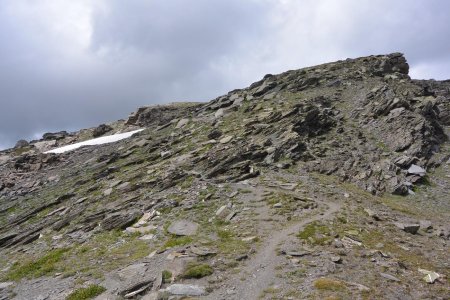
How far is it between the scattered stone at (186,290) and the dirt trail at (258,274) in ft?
1.85

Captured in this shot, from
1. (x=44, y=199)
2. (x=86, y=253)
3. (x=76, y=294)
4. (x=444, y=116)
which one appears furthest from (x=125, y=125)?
(x=76, y=294)

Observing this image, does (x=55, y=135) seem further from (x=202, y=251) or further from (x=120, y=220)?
(x=202, y=251)

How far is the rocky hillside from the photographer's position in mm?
20406

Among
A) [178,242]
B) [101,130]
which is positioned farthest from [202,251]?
[101,130]

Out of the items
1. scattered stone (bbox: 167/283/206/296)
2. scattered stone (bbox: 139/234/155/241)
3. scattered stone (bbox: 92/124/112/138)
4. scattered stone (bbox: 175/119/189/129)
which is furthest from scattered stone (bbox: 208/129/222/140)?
scattered stone (bbox: 92/124/112/138)

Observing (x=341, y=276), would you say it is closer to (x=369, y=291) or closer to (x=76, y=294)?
(x=369, y=291)

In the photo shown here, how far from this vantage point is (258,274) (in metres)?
20.3

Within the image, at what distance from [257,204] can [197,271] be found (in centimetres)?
1309

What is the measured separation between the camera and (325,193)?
36.3 m

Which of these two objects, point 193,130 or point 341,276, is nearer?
point 341,276

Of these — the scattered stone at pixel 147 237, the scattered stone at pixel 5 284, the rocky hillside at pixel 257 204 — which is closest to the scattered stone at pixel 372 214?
the rocky hillside at pixel 257 204

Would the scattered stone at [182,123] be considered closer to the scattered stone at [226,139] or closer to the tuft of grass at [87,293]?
the scattered stone at [226,139]

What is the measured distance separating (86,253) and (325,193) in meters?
21.1

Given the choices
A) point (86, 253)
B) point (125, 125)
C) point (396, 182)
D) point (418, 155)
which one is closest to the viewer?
point (86, 253)
